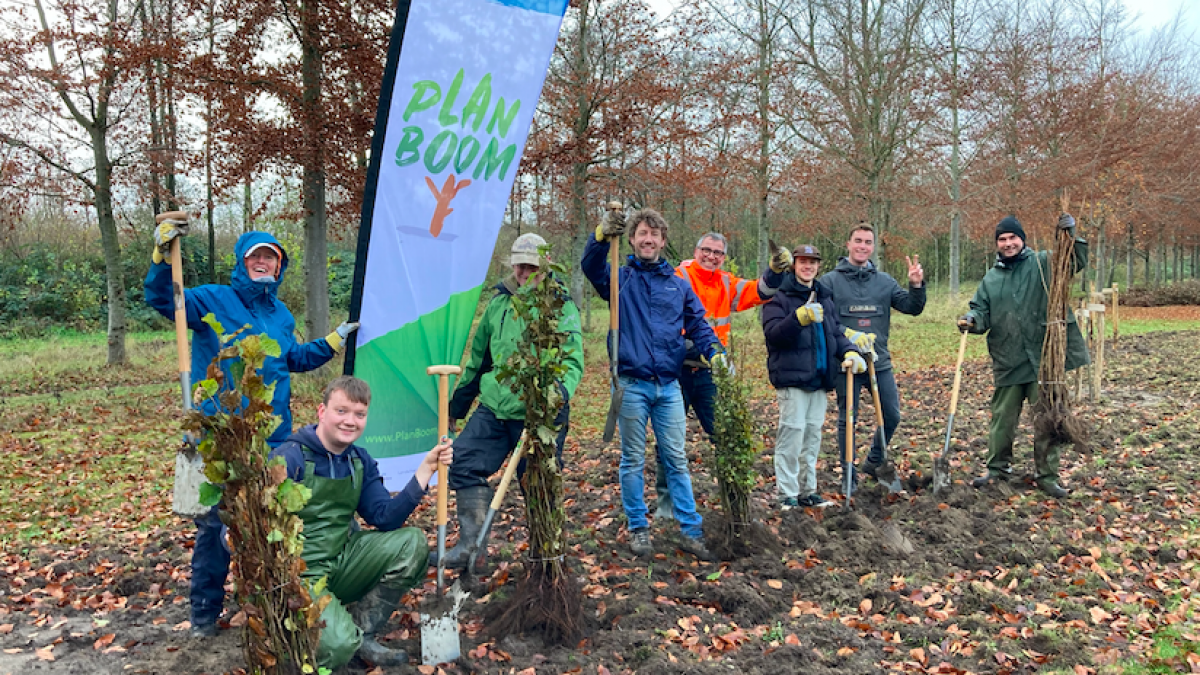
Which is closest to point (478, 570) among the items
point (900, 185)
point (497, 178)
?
point (497, 178)

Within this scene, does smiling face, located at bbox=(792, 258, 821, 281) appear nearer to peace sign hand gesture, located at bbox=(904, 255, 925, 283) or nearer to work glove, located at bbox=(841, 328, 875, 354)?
work glove, located at bbox=(841, 328, 875, 354)

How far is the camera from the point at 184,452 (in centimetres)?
333

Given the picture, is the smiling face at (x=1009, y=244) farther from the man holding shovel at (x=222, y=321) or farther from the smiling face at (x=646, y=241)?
the man holding shovel at (x=222, y=321)

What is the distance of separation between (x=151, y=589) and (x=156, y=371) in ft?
34.8

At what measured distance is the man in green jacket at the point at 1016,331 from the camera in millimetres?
5676

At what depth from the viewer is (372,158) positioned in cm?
399

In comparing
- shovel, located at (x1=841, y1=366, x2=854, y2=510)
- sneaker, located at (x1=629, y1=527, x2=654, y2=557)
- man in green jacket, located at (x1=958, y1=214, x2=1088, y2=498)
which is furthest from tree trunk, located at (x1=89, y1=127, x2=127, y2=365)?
man in green jacket, located at (x1=958, y1=214, x2=1088, y2=498)

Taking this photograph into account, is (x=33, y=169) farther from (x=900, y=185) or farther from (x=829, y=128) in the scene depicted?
(x=900, y=185)

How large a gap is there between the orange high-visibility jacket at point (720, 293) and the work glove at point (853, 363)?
2.28 ft

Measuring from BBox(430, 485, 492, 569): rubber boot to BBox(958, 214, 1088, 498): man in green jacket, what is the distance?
12.6 ft

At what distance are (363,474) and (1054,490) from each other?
491 cm

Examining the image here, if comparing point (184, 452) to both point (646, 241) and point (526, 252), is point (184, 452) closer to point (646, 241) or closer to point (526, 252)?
point (526, 252)

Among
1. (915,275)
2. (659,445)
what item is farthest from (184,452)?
(915,275)

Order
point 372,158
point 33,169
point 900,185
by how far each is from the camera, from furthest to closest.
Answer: point 900,185
point 33,169
point 372,158
